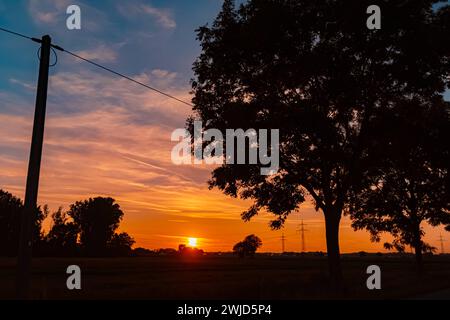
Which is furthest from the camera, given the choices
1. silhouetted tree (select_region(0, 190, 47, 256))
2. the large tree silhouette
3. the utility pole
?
silhouetted tree (select_region(0, 190, 47, 256))

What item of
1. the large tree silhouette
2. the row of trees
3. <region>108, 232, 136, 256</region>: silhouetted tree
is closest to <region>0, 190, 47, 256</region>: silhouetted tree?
the row of trees

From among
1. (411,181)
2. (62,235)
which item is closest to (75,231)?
(62,235)

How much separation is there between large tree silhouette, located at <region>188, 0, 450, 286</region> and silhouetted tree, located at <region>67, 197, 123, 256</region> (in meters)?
131

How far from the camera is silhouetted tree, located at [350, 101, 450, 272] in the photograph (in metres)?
24.0

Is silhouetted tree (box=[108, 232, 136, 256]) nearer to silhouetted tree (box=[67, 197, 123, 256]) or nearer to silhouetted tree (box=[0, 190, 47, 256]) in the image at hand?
silhouetted tree (box=[67, 197, 123, 256])

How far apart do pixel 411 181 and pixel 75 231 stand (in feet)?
420

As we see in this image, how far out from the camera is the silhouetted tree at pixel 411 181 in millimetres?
24031

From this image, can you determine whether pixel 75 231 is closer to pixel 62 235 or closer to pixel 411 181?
pixel 62 235

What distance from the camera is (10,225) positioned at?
432 feet

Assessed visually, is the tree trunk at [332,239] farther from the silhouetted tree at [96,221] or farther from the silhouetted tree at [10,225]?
the silhouetted tree at [96,221]

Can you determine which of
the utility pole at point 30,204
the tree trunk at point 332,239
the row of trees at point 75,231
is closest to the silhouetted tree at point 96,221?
the row of trees at point 75,231
